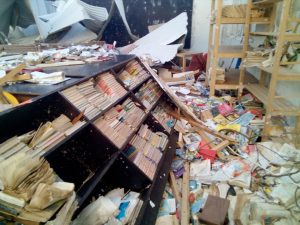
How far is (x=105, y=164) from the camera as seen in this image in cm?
148

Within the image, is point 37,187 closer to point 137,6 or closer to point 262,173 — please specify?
point 262,173

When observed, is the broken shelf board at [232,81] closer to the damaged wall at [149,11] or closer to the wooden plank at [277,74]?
the wooden plank at [277,74]

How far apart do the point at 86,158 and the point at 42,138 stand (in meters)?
0.42

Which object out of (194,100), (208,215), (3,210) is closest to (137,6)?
(194,100)

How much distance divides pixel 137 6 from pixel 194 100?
11.4 feet

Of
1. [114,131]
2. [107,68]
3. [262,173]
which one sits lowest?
[262,173]

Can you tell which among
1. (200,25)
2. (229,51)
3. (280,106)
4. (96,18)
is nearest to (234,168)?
(280,106)

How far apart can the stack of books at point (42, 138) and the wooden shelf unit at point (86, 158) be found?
0.04 m

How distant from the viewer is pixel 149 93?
2.66m

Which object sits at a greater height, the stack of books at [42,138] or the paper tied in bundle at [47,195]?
the stack of books at [42,138]

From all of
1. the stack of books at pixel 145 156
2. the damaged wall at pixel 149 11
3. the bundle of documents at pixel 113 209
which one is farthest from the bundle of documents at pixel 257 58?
the damaged wall at pixel 149 11

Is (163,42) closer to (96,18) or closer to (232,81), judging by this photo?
(96,18)

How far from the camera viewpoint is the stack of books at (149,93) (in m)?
2.43

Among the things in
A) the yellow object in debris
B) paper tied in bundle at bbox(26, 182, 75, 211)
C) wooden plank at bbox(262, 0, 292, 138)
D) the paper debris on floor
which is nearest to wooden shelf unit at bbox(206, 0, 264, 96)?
the paper debris on floor
